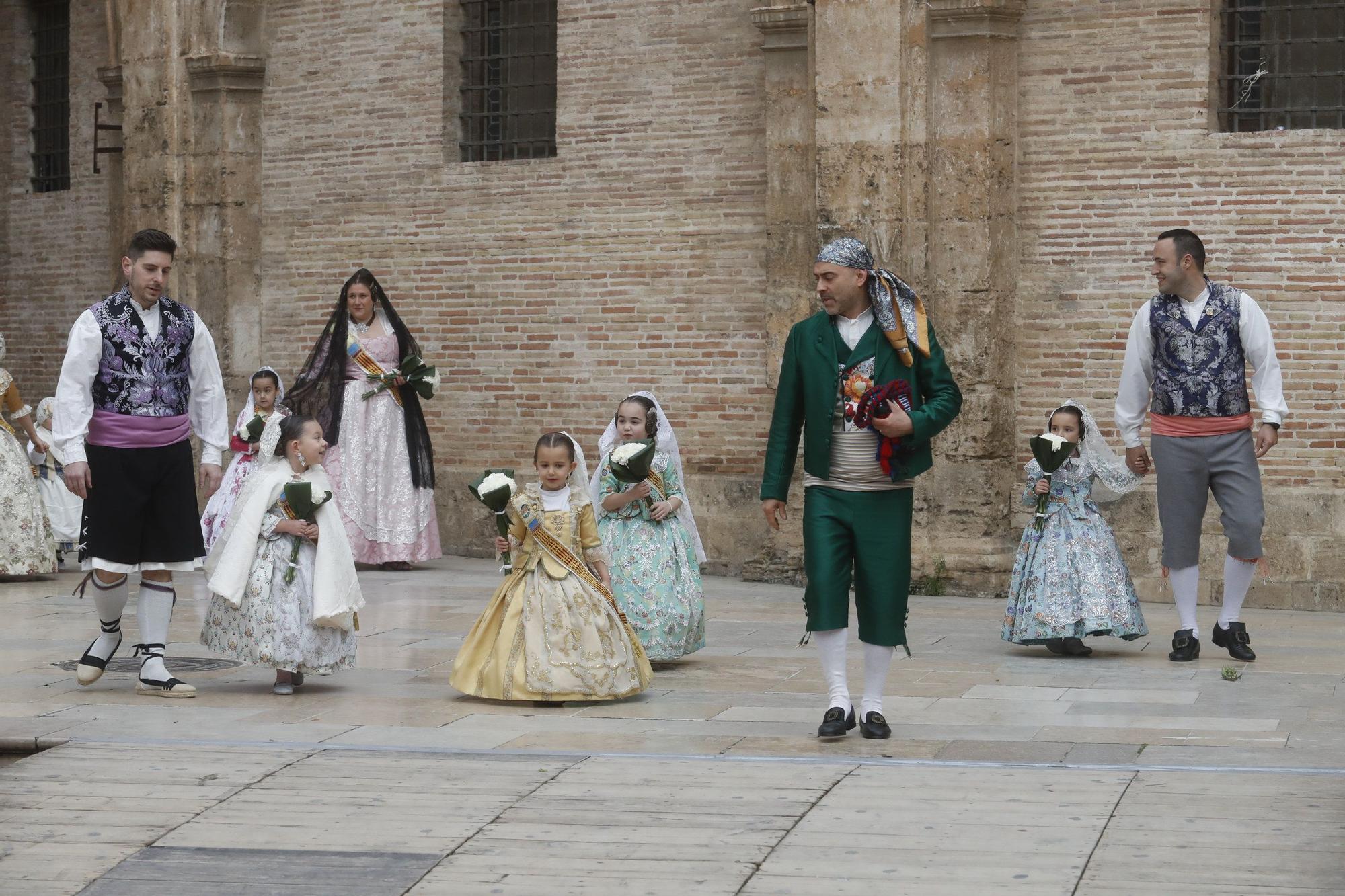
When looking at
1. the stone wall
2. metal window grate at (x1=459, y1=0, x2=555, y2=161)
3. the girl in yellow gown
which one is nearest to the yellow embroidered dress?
the girl in yellow gown

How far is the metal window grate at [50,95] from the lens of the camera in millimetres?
18406

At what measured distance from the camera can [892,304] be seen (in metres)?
7.05

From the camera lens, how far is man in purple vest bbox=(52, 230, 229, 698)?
7988 millimetres

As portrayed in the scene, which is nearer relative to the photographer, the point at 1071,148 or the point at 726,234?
the point at 1071,148

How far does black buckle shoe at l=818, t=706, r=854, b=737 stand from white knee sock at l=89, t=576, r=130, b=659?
10.6 ft

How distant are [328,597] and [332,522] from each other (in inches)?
14.7

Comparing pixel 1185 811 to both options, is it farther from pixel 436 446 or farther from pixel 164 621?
pixel 436 446

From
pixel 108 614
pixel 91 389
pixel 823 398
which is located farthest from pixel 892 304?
pixel 108 614

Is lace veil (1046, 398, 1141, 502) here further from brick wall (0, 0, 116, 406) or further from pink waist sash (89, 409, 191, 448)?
brick wall (0, 0, 116, 406)

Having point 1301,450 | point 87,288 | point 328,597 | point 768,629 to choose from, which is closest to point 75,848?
Result: point 328,597

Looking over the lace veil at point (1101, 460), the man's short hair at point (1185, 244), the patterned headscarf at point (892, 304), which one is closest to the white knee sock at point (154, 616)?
the patterned headscarf at point (892, 304)

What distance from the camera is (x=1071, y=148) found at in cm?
1191

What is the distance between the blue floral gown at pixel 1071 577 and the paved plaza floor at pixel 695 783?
174 mm

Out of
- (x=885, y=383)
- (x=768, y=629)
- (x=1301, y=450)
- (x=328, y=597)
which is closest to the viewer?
(x=885, y=383)
